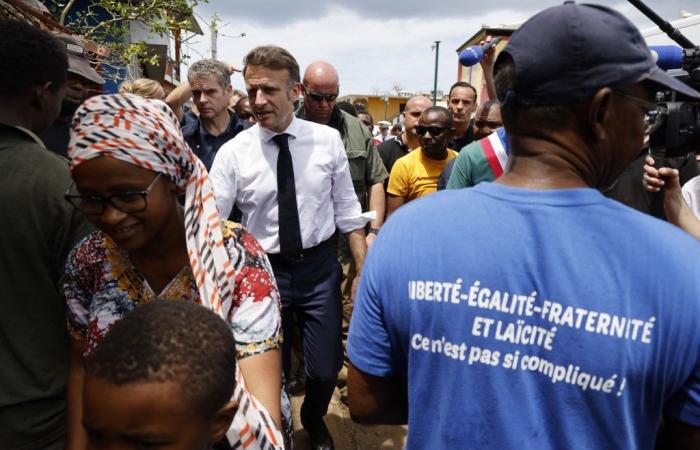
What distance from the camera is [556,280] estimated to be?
0.91 meters

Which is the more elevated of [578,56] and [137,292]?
[578,56]

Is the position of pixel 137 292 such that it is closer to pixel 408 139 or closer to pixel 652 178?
pixel 652 178

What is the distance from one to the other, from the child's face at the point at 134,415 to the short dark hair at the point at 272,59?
2.11m

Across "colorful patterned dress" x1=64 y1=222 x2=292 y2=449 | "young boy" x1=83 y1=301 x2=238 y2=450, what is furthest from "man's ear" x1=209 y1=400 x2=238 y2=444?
"colorful patterned dress" x1=64 y1=222 x2=292 y2=449

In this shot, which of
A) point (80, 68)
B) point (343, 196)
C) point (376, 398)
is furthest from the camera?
point (343, 196)

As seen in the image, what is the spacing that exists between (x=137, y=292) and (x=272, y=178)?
1365 millimetres

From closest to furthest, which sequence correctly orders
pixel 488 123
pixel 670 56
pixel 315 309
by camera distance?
pixel 670 56
pixel 315 309
pixel 488 123

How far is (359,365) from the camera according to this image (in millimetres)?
1171

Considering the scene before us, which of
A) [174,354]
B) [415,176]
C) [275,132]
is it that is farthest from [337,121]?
[174,354]

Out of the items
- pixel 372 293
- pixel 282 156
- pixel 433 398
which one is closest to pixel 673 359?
pixel 433 398

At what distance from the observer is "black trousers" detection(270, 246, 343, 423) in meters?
2.75

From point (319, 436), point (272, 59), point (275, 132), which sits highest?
point (272, 59)

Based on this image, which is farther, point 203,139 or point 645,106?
point 203,139

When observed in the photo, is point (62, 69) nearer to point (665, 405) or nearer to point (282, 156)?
point (282, 156)
